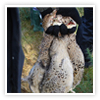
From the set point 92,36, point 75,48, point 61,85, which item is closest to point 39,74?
point 61,85

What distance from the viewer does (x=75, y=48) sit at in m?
0.83

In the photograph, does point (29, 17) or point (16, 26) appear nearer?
point (16, 26)

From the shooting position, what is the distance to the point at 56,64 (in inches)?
29.8

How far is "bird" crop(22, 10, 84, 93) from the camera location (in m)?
0.75

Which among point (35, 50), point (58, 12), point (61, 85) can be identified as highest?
point (58, 12)

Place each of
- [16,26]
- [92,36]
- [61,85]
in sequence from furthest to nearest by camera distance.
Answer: [92,36] → [61,85] → [16,26]

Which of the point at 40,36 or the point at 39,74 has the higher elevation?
the point at 40,36

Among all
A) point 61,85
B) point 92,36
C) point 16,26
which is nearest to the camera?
point 16,26

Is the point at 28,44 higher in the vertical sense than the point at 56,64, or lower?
higher

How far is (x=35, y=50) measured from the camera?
0.82 metres

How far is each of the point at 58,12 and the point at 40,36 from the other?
16cm

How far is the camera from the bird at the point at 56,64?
29.7 inches
